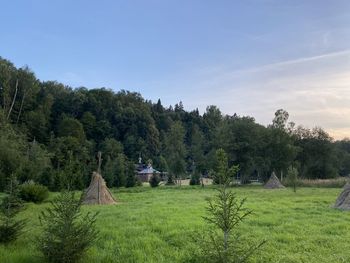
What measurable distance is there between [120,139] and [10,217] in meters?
86.3

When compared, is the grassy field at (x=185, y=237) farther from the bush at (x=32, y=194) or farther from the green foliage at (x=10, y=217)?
the bush at (x=32, y=194)

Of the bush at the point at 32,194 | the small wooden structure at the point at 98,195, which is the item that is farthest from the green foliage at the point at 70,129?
the small wooden structure at the point at 98,195

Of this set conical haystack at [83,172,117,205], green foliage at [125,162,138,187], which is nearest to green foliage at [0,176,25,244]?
conical haystack at [83,172,117,205]

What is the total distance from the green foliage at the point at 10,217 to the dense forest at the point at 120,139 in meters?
2.55

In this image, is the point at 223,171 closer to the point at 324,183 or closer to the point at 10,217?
the point at 10,217

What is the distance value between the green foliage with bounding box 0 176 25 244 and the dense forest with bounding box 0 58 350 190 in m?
2.55

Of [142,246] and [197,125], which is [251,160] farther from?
[197,125]

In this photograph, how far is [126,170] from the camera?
57406 mm

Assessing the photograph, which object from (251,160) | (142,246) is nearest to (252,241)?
(142,246)

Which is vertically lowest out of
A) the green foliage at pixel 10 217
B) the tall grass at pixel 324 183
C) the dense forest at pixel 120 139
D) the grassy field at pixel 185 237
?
the grassy field at pixel 185 237

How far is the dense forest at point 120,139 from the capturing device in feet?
159

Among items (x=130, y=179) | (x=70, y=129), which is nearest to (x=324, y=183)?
(x=130, y=179)

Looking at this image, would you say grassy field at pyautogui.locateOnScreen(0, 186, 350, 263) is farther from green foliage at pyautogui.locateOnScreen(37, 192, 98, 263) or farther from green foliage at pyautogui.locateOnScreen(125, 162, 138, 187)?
green foliage at pyautogui.locateOnScreen(125, 162, 138, 187)

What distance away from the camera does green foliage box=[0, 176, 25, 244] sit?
1051 centimetres
